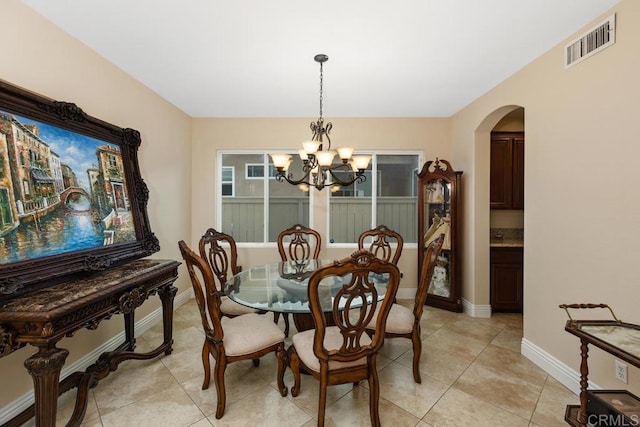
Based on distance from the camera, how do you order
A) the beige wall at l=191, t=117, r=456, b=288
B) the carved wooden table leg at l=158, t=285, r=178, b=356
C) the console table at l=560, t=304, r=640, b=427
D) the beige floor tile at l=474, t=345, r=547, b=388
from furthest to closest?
the beige wall at l=191, t=117, r=456, b=288 → the carved wooden table leg at l=158, t=285, r=178, b=356 → the beige floor tile at l=474, t=345, r=547, b=388 → the console table at l=560, t=304, r=640, b=427

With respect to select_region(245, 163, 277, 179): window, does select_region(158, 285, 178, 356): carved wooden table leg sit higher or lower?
lower

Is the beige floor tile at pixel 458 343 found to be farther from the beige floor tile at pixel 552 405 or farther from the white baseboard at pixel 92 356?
the white baseboard at pixel 92 356

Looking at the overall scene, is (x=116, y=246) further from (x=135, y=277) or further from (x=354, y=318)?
(x=354, y=318)

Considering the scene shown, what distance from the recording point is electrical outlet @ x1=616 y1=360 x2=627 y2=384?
171 cm

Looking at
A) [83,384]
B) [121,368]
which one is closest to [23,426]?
[83,384]

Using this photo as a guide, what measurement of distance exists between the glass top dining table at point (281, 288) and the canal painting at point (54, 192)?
1141 millimetres

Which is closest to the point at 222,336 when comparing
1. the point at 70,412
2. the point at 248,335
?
the point at 248,335

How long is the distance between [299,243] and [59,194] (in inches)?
90.9

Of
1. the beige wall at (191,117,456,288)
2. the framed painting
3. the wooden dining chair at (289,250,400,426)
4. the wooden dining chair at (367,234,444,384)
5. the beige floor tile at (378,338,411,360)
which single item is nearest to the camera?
the wooden dining chair at (289,250,400,426)

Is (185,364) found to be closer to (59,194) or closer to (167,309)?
(167,309)

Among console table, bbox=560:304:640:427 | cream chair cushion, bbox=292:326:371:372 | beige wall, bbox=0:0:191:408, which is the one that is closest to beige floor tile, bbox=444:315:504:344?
console table, bbox=560:304:640:427

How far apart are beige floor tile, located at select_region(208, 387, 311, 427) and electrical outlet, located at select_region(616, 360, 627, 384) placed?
2.02 metres

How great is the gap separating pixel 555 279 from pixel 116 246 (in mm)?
3661

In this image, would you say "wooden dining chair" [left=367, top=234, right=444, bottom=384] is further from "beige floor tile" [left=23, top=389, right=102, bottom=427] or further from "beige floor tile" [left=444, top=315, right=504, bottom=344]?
"beige floor tile" [left=23, top=389, right=102, bottom=427]
